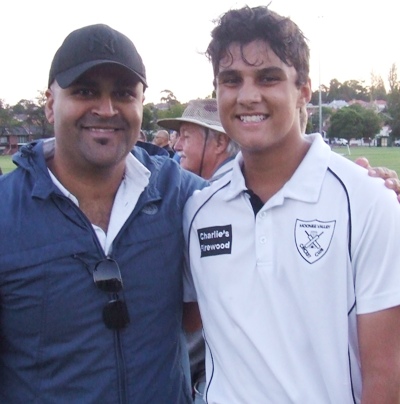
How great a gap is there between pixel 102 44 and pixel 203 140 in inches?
107

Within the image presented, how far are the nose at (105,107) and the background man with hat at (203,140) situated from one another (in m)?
2.45

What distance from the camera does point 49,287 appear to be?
2.46m

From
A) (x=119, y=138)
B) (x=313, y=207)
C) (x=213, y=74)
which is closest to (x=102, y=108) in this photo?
(x=119, y=138)

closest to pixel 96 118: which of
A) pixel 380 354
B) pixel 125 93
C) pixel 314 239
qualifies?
pixel 125 93

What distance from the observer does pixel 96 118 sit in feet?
8.63

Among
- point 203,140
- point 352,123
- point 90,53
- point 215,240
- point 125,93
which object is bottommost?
point 352,123

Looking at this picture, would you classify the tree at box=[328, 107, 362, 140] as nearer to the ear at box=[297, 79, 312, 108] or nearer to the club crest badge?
the ear at box=[297, 79, 312, 108]

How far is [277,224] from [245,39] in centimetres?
80

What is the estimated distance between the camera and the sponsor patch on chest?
2.50 metres

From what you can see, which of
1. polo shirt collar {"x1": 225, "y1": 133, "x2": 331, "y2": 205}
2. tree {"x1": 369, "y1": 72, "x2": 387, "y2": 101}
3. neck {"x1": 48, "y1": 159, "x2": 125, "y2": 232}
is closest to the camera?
polo shirt collar {"x1": 225, "y1": 133, "x2": 331, "y2": 205}

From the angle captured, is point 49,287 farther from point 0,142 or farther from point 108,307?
point 0,142

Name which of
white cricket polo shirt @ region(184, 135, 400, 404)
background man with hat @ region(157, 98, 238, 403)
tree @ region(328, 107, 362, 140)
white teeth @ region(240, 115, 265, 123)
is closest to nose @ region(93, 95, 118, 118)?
white teeth @ region(240, 115, 265, 123)

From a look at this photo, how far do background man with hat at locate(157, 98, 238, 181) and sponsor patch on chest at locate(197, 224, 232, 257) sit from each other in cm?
249

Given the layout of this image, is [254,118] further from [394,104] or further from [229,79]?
[394,104]
